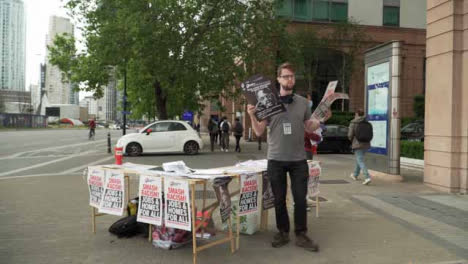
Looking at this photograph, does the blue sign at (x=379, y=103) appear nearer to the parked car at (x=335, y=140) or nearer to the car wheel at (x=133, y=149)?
the parked car at (x=335, y=140)

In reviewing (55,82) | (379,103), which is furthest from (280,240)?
(55,82)

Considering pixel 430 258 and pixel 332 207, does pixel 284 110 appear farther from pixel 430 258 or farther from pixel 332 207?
pixel 332 207

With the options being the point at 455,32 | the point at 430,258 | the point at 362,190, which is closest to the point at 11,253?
the point at 430,258

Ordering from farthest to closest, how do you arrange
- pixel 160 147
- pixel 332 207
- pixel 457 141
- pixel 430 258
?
pixel 160 147 → pixel 457 141 → pixel 332 207 → pixel 430 258

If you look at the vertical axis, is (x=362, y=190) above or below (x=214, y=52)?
below

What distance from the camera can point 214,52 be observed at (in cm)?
2153

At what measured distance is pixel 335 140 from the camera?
20.0 metres

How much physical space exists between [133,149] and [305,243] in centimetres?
1414

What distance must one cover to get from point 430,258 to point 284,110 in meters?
2.42

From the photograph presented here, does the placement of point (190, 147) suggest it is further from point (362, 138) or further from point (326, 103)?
point (326, 103)

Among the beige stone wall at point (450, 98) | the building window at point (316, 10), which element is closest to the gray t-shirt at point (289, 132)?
the beige stone wall at point (450, 98)

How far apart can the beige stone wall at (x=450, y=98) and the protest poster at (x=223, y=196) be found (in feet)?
20.9

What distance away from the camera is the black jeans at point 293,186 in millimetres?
4797

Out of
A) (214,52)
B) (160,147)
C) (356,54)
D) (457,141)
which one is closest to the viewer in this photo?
(457,141)
